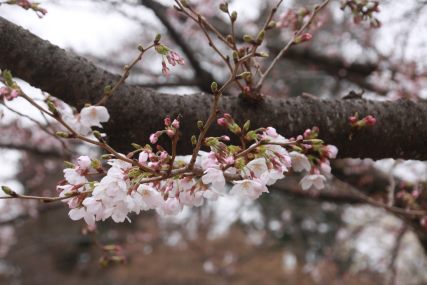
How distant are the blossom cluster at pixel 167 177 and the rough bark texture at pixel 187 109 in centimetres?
30

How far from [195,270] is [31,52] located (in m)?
10.0

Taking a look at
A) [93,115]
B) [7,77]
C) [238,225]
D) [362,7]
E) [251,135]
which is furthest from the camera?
[238,225]

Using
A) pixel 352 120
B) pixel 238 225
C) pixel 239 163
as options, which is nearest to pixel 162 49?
pixel 239 163

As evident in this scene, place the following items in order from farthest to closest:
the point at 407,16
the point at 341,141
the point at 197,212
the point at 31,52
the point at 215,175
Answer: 1. the point at 197,212
2. the point at 407,16
3. the point at 341,141
4. the point at 31,52
5. the point at 215,175

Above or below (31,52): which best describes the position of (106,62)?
above

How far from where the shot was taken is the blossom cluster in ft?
3.34

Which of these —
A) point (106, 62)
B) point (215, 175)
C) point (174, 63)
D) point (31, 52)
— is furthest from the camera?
point (106, 62)

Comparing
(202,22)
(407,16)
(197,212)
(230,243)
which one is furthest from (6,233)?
(202,22)

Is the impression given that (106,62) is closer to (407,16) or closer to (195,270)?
(407,16)

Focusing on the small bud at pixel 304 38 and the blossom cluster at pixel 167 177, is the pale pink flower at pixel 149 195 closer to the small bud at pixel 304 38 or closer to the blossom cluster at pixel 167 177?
the blossom cluster at pixel 167 177

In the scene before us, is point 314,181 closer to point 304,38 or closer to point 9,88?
point 304,38

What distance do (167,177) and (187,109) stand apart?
1.45 feet

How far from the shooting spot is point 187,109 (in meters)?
1.46

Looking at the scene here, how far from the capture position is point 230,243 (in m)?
10.7
